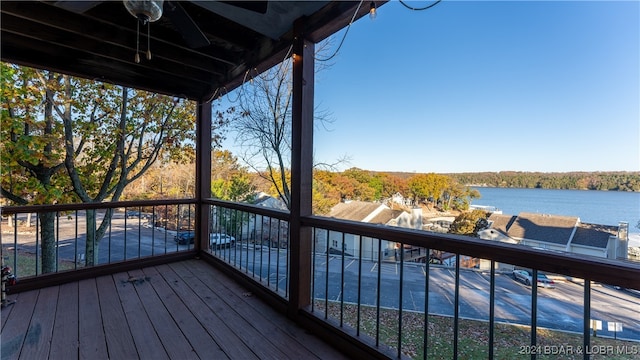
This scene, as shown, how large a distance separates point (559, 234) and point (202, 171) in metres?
4.01

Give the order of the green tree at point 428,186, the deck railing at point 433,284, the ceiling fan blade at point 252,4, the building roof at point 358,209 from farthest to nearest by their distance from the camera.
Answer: the building roof at point 358,209
the green tree at point 428,186
the ceiling fan blade at point 252,4
the deck railing at point 433,284

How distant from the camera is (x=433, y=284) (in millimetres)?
5516

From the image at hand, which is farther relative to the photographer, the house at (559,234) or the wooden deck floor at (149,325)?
the wooden deck floor at (149,325)

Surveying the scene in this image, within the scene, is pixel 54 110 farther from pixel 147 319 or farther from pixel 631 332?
pixel 631 332

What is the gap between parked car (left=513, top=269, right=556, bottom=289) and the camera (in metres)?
1.38

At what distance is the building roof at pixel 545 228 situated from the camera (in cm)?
208

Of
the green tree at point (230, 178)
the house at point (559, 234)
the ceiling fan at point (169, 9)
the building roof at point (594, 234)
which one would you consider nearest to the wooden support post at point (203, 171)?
the green tree at point (230, 178)

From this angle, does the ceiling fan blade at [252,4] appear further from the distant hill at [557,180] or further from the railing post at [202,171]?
the distant hill at [557,180]

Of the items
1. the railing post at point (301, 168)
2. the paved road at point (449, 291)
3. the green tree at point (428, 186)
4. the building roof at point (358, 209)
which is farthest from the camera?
the building roof at point (358, 209)

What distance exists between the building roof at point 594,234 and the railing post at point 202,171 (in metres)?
3.97

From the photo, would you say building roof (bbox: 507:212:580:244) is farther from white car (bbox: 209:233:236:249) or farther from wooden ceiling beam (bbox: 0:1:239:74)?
wooden ceiling beam (bbox: 0:1:239:74)

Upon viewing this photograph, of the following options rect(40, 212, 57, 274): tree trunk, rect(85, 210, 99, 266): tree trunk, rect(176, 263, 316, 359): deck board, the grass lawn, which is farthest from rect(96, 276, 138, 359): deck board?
rect(40, 212, 57, 274): tree trunk

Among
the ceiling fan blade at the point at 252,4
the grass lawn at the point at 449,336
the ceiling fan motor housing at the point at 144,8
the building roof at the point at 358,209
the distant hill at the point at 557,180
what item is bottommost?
the grass lawn at the point at 449,336

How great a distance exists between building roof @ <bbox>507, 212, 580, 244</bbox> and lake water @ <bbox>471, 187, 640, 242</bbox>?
5cm
